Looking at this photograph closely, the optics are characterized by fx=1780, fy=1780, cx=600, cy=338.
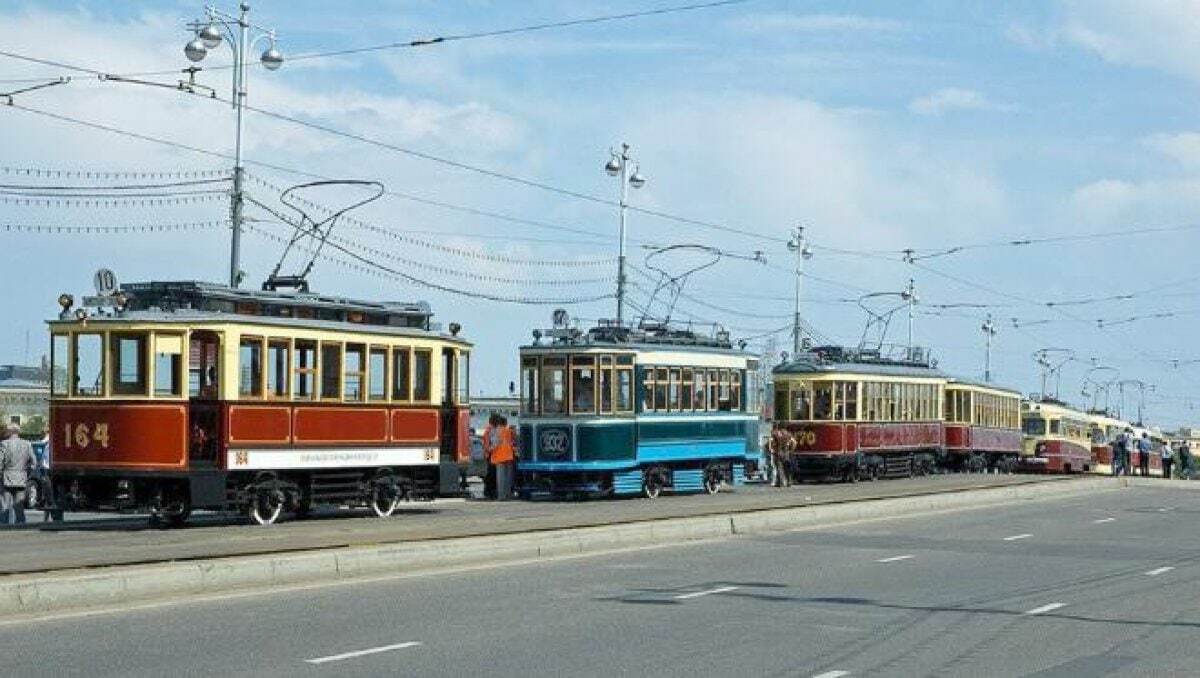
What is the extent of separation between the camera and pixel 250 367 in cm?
2520

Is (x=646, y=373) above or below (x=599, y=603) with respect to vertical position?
above

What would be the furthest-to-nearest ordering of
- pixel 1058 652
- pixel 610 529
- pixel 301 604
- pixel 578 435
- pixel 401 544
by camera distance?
1. pixel 578 435
2. pixel 610 529
3. pixel 401 544
4. pixel 301 604
5. pixel 1058 652

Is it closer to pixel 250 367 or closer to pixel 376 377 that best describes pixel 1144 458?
pixel 376 377

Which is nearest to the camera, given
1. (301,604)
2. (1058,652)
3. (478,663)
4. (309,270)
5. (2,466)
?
(478,663)

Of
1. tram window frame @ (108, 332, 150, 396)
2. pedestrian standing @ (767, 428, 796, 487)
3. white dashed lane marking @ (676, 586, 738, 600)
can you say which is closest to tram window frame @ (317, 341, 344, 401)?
tram window frame @ (108, 332, 150, 396)

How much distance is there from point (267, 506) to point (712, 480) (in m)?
15.2

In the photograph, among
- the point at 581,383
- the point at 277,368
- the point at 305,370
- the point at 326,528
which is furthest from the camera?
the point at 581,383

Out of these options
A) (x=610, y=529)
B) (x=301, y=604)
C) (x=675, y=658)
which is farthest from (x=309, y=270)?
(x=675, y=658)

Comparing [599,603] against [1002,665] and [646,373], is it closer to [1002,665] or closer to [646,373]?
[1002,665]

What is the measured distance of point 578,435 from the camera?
35.0 meters

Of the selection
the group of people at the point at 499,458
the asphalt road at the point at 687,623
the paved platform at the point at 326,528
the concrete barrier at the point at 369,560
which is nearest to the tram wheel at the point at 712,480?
the paved platform at the point at 326,528

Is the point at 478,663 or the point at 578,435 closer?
the point at 478,663

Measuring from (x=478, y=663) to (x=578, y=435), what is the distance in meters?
23.5

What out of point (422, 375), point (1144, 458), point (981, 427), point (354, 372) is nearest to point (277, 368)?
point (354, 372)
